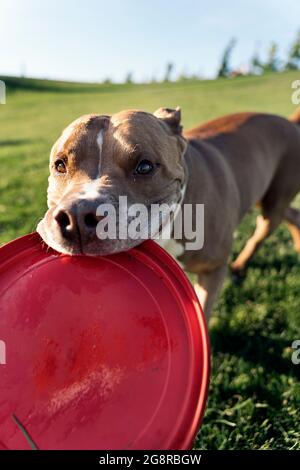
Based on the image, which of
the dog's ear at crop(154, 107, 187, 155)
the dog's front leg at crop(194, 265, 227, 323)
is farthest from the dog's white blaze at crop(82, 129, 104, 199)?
the dog's front leg at crop(194, 265, 227, 323)

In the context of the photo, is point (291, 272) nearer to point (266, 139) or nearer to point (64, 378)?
point (266, 139)

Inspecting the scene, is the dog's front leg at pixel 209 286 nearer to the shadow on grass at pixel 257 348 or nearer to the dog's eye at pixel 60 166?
the shadow on grass at pixel 257 348

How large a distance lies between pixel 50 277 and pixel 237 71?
81.2m

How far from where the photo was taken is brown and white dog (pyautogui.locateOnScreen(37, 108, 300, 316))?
8.36 ft

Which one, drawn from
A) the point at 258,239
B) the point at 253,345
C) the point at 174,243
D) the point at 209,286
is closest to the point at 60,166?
Answer: the point at 174,243

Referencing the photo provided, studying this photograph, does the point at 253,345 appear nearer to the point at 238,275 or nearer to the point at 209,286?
the point at 209,286

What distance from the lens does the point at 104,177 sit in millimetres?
2775

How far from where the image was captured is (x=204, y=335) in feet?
7.54

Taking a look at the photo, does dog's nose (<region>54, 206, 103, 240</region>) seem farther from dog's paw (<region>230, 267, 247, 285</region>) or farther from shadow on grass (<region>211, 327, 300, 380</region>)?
dog's paw (<region>230, 267, 247, 285</region>)

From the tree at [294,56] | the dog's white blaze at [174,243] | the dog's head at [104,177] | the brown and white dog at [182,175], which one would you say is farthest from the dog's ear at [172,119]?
the tree at [294,56]

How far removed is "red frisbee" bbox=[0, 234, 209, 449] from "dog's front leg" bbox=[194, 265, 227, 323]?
147cm

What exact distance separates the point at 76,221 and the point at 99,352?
2.17 feet
